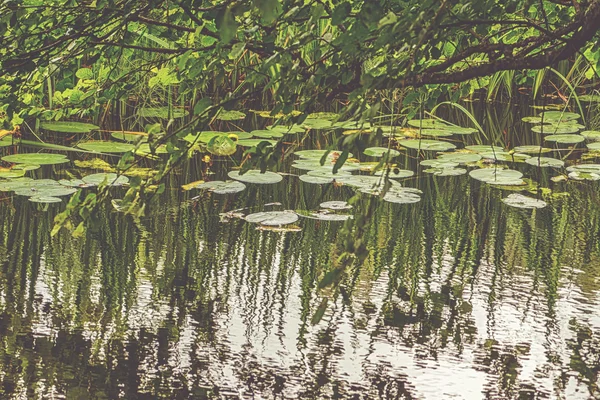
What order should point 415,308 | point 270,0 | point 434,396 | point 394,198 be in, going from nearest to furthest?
point 270,0 → point 434,396 → point 415,308 → point 394,198

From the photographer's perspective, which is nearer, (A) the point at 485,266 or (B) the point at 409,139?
(A) the point at 485,266

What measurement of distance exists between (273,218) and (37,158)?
1321mm

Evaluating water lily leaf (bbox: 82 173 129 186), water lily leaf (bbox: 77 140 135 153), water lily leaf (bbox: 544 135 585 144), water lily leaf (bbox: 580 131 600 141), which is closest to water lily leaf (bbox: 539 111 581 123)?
water lily leaf (bbox: 580 131 600 141)

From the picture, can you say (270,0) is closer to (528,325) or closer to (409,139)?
(528,325)

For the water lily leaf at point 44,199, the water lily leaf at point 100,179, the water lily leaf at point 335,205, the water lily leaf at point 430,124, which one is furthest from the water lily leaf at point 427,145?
the water lily leaf at point 44,199

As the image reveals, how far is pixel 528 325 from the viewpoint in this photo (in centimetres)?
281

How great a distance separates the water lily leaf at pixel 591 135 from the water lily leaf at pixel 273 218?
2.17 m

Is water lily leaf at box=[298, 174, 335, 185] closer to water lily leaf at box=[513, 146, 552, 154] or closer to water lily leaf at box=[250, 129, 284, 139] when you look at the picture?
water lily leaf at box=[250, 129, 284, 139]

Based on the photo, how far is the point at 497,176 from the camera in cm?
447

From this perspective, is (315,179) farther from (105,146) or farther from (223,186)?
(105,146)

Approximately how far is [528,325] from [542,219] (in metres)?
1.16

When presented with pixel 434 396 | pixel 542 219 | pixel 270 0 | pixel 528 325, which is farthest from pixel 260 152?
pixel 542 219

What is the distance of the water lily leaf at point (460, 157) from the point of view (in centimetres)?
478

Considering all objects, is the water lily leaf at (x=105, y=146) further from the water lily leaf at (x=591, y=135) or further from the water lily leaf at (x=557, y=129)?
the water lily leaf at (x=591, y=135)
